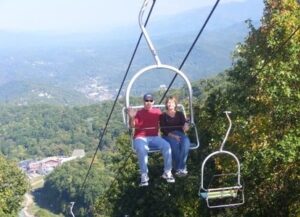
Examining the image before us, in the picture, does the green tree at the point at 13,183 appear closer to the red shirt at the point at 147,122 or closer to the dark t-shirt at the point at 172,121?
the red shirt at the point at 147,122

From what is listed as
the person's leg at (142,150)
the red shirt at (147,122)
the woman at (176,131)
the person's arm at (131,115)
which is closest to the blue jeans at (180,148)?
the woman at (176,131)

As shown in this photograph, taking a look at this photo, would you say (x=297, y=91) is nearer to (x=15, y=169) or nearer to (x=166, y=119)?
(x=166, y=119)

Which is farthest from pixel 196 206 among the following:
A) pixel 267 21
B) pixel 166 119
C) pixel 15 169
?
pixel 15 169

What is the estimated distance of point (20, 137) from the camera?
607ft

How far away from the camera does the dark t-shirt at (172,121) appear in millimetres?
10445

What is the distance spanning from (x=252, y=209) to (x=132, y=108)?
12.1m

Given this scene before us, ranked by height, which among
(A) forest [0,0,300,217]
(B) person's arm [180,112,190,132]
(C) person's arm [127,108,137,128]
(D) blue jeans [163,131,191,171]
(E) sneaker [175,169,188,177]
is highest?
(C) person's arm [127,108,137,128]

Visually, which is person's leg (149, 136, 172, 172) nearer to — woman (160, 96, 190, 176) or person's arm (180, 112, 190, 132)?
woman (160, 96, 190, 176)

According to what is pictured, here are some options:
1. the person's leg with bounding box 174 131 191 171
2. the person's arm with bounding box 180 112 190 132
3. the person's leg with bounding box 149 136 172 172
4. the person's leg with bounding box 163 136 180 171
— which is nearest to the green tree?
the person's leg with bounding box 163 136 180 171

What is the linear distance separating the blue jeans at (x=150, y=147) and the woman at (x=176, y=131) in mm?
236

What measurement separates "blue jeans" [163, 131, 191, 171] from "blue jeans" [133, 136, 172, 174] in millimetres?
219

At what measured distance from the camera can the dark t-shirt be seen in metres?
10.4

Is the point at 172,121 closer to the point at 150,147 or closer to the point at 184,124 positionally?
the point at 184,124

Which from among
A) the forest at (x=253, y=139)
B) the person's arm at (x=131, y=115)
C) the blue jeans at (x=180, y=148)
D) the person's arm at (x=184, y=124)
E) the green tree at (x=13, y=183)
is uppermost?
the person's arm at (x=131, y=115)
